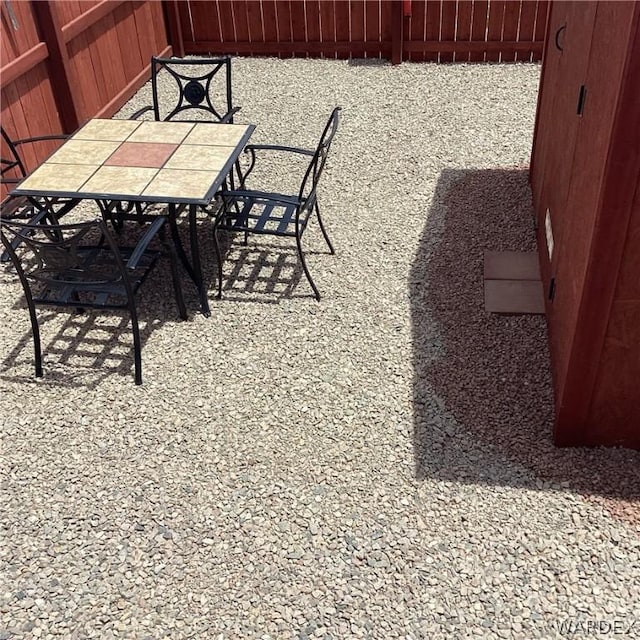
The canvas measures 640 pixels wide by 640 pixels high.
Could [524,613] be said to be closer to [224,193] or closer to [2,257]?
[224,193]

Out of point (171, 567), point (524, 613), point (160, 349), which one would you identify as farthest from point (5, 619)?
point (524, 613)

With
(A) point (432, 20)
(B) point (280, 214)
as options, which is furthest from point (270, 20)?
(B) point (280, 214)

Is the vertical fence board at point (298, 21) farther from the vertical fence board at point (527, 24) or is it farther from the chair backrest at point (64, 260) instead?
the chair backrest at point (64, 260)

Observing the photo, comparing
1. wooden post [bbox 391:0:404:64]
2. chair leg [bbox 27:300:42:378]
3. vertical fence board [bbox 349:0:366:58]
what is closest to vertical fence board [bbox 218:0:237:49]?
vertical fence board [bbox 349:0:366:58]

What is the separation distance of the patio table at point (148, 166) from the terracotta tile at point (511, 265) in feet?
5.97

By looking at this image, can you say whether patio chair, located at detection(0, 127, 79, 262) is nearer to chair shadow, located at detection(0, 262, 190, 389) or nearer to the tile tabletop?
the tile tabletop

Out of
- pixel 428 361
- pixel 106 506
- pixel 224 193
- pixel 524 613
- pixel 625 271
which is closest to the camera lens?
pixel 524 613

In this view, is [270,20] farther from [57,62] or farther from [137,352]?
[137,352]

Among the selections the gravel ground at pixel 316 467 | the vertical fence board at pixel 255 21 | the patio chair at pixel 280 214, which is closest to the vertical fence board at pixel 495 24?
the vertical fence board at pixel 255 21

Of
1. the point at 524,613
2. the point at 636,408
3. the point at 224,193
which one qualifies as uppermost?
the point at 224,193

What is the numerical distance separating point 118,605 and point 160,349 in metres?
Answer: 1.65

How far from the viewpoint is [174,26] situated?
8758 millimetres

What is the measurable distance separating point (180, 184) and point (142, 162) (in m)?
0.46

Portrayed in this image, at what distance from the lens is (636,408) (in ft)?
11.0
